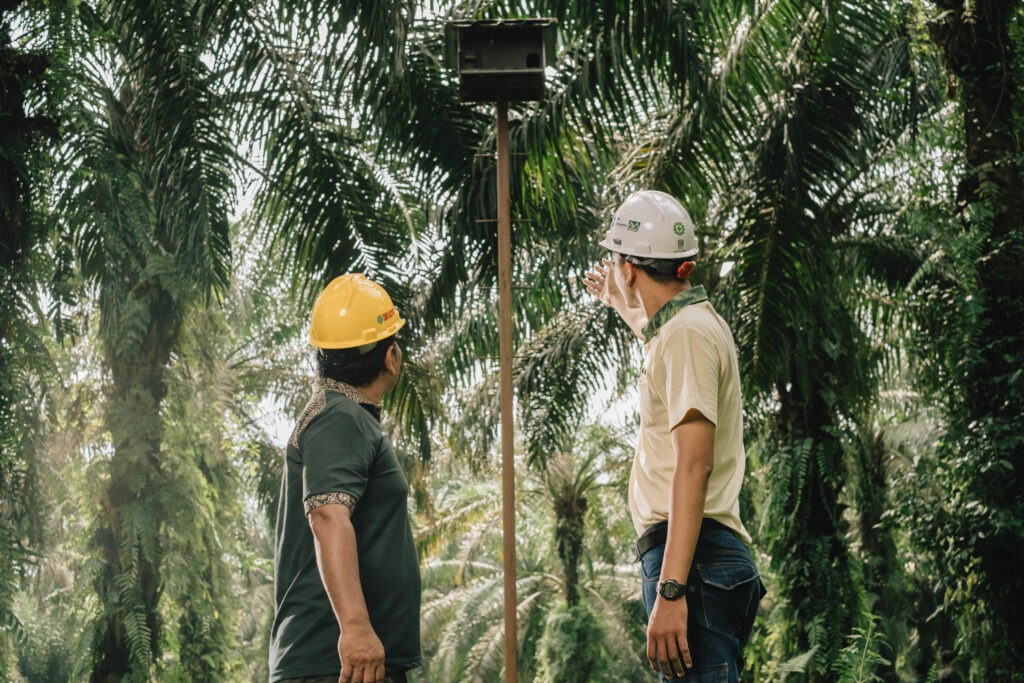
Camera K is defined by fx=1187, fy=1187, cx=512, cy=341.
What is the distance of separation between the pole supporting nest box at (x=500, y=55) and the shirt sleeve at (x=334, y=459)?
5.56 feet

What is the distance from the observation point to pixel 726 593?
320 centimetres

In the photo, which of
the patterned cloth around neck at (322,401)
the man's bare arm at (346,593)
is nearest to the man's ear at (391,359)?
the patterned cloth around neck at (322,401)

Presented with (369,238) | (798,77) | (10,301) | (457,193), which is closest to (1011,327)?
(798,77)

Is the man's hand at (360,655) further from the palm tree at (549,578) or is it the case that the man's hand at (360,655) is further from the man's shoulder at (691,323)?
the palm tree at (549,578)

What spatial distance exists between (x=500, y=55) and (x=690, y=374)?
6.05ft

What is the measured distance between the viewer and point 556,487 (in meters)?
20.2

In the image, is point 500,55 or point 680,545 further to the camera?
point 500,55

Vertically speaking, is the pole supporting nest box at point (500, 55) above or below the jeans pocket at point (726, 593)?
above

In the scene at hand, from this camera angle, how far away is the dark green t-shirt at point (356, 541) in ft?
10.7

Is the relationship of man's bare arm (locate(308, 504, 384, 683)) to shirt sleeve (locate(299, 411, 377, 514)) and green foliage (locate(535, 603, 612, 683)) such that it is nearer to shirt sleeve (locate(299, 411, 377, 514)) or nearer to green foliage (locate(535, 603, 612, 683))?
shirt sleeve (locate(299, 411, 377, 514))

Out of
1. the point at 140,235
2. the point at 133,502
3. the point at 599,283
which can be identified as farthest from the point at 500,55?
the point at 133,502

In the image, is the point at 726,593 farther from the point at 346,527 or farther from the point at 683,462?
the point at 346,527

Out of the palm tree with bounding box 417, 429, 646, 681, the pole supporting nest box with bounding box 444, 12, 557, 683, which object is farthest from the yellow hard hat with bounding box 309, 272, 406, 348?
A: the palm tree with bounding box 417, 429, 646, 681

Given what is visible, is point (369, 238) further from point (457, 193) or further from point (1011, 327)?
point (1011, 327)
